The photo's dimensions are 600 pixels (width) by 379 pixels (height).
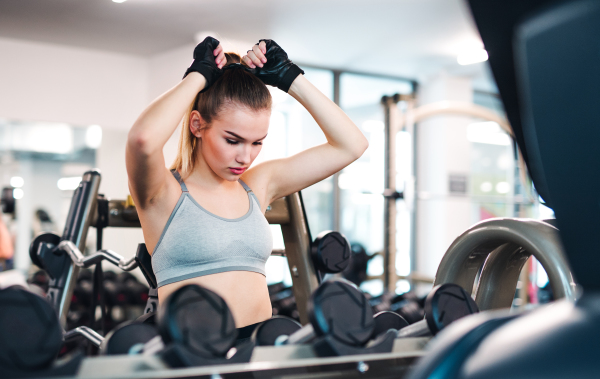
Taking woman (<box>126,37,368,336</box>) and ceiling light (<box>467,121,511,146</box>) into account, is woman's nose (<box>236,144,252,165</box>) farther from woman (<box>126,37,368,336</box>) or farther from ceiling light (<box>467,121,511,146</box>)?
ceiling light (<box>467,121,511,146</box>)

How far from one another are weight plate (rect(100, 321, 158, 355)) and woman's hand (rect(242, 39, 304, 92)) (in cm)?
72

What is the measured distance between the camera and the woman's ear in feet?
3.82

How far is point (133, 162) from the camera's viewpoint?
0.96 m

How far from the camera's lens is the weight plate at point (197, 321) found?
16.3 inches

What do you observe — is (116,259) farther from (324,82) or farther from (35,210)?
(324,82)

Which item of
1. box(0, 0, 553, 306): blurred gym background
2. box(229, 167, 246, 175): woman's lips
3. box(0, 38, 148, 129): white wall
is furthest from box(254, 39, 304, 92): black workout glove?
box(0, 38, 148, 129): white wall

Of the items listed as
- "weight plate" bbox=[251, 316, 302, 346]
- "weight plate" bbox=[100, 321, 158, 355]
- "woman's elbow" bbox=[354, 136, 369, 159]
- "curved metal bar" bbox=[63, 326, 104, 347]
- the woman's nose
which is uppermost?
"woman's elbow" bbox=[354, 136, 369, 159]

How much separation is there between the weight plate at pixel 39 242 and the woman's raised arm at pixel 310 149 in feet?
2.90

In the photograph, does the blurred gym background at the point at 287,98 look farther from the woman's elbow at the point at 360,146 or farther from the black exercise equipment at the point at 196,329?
the black exercise equipment at the point at 196,329

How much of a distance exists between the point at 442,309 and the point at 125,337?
322mm

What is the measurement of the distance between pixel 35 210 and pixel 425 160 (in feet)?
13.5

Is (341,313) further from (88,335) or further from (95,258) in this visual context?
(95,258)

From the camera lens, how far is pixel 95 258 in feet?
5.16

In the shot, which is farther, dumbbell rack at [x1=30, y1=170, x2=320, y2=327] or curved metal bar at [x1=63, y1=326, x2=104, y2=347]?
dumbbell rack at [x1=30, y1=170, x2=320, y2=327]
